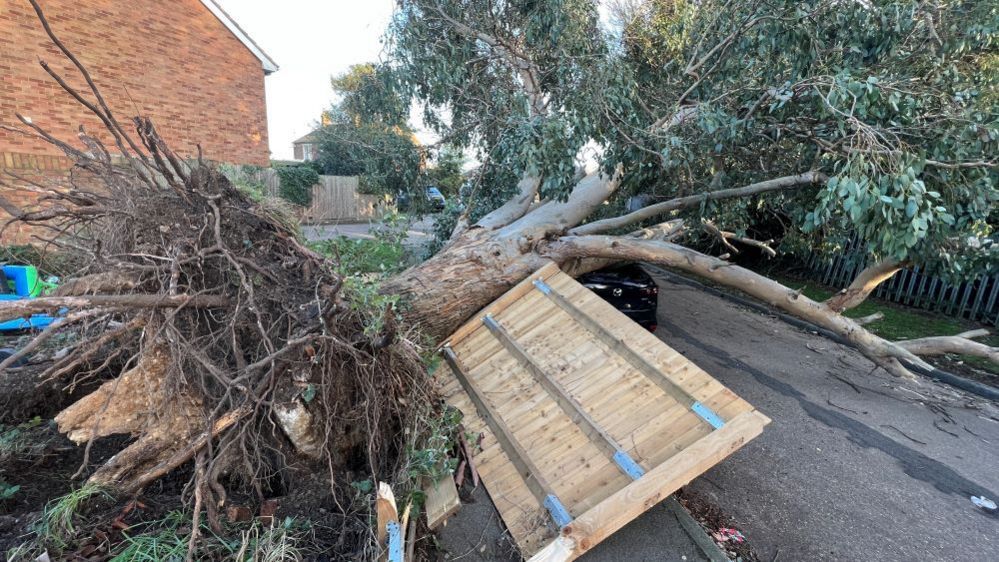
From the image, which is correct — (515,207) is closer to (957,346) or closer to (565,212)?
(565,212)

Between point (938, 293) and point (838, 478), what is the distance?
7.85 meters

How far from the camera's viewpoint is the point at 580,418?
3.62 m

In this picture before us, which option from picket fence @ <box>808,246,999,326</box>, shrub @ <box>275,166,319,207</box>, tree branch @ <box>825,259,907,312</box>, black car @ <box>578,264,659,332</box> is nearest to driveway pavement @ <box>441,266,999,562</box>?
black car @ <box>578,264,659,332</box>

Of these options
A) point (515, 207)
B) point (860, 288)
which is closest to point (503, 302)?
point (515, 207)

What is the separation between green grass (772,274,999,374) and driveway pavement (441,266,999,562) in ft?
4.81

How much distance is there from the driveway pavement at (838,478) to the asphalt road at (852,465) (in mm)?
12

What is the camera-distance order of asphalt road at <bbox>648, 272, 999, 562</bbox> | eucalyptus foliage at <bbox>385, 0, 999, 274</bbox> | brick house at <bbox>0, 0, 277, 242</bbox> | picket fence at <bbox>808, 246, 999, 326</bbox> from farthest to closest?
brick house at <bbox>0, 0, 277, 242</bbox>
picket fence at <bbox>808, 246, 999, 326</bbox>
eucalyptus foliage at <bbox>385, 0, 999, 274</bbox>
asphalt road at <bbox>648, 272, 999, 562</bbox>

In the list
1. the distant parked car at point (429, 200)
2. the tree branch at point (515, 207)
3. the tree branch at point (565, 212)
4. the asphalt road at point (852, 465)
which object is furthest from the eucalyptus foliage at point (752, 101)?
the asphalt road at point (852, 465)

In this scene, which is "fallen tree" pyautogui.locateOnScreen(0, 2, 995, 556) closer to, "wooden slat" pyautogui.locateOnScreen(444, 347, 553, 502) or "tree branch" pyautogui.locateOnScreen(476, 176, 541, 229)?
"wooden slat" pyautogui.locateOnScreen(444, 347, 553, 502)

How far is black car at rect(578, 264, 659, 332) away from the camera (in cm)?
653

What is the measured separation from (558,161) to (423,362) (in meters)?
2.83

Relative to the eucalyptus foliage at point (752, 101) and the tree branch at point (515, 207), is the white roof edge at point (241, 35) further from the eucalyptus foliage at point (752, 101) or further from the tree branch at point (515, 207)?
the tree branch at point (515, 207)

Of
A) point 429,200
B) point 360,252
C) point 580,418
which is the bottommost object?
point 580,418

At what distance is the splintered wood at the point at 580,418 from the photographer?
292 cm
